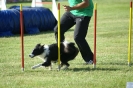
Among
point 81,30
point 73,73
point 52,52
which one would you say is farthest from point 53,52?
point 81,30

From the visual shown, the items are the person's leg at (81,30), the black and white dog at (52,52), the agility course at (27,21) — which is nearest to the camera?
the black and white dog at (52,52)

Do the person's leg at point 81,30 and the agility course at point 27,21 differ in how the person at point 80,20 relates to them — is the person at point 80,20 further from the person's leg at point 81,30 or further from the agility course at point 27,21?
the agility course at point 27,21

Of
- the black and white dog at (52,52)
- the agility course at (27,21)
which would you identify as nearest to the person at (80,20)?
the black and white dog at (52,52)

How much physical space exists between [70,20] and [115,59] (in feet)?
5.37

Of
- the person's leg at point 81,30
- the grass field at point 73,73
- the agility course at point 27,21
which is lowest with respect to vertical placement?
the agility course at point 27,21

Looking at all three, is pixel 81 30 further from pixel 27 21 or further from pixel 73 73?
pixel 27 21

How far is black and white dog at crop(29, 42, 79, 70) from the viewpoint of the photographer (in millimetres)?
8320

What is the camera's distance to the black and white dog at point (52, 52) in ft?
27.3

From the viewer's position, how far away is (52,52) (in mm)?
8320

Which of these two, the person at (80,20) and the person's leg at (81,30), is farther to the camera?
the person's leg at (81,30)

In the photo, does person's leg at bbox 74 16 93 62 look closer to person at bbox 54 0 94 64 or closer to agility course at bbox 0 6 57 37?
person at bbox 54 0 94 64

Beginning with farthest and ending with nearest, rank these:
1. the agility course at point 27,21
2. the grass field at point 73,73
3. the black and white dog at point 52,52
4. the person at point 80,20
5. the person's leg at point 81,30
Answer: the agility course at point 27,21
the person's leg at point 81,30
the person at point 80,20
the black and white dog at point 52,52
the grass field at point 73,73

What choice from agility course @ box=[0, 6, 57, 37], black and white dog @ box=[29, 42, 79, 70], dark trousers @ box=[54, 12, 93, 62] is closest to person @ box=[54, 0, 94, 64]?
dark trousers @ box=[54, 12, 93, 62]

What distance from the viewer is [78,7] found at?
28.1 ft
